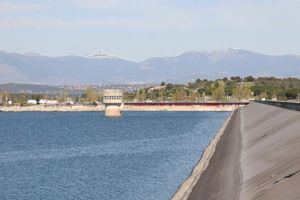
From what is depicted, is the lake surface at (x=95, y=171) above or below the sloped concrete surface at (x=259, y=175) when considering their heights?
below

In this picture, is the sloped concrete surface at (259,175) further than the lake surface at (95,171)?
No

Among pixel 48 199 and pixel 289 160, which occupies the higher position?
pixel 289 160

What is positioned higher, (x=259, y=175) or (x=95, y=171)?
(x=259, y=175)

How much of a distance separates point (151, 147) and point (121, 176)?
93.4 feet

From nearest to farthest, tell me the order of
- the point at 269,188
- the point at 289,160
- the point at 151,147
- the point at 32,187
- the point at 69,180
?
the point at 269,188 → the point at 289,160 → the point at 32,187 → the point at 69,180 → the point at 151,147

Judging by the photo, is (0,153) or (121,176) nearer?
(121,176)

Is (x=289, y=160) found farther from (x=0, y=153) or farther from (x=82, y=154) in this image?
(x=0, y=153)

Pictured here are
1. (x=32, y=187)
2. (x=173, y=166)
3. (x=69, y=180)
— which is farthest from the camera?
(x=173, y=166)

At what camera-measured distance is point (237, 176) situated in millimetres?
33250

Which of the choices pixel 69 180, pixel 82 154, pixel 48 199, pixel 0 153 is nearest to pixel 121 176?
pixel 69 180

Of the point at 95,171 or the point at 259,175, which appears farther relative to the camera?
the point at 95,171

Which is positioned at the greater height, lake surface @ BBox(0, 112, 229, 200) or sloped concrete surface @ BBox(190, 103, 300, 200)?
sloped concrete surface @ BBox(190, 103, 300, 200)

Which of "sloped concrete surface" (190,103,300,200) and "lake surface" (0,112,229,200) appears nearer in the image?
"sloped concrete surface" (190,103,300,200)

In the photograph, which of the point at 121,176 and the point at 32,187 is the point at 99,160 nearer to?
the point at 121,176
